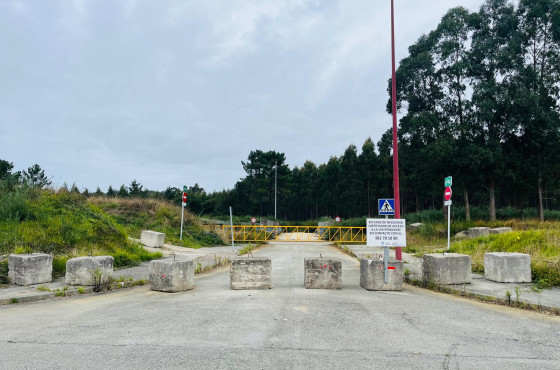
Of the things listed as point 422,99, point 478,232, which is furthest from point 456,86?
point 478,232

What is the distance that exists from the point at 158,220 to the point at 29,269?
15.7 m

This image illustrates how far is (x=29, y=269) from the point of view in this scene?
28.6ft

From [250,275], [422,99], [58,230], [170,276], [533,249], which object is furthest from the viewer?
[422,99]

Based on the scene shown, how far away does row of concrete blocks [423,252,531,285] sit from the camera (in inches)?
354

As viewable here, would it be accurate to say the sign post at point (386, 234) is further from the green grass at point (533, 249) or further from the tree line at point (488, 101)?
the tree line at point (488, 101)

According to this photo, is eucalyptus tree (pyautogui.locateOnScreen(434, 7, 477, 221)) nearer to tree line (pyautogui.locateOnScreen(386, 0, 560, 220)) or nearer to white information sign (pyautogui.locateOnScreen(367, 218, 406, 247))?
tree line (pyautogui.locateOnScreen(386, 0, 560, 220))

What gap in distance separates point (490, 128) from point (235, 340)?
3096 cm

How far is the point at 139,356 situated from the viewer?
424 cm

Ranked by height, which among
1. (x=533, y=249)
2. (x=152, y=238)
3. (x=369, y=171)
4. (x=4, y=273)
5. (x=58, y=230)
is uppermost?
(x=369, y=171)

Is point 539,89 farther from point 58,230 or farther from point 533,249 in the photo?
point 58,230

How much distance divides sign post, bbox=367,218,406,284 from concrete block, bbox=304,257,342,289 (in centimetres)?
99

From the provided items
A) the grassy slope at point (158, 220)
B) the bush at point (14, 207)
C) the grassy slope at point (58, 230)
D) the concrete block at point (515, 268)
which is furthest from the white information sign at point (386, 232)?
the grassy slope at point (158, 220)

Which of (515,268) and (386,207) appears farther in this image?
(515,268)

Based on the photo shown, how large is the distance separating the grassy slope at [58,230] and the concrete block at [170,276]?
137 inches
